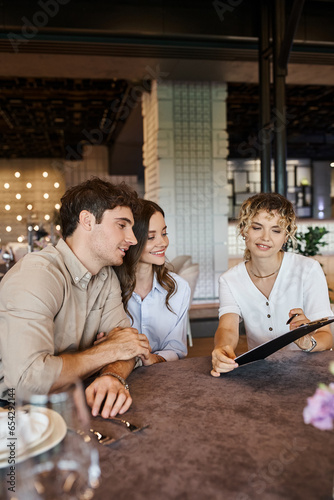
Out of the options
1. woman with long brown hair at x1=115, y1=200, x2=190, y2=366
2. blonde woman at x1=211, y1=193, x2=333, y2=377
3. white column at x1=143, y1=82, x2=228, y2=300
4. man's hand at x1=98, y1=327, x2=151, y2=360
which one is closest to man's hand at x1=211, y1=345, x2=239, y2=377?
man's hand at x1=98, y1=327, x2=151, y2=360

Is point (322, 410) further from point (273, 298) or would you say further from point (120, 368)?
point (273, 298)

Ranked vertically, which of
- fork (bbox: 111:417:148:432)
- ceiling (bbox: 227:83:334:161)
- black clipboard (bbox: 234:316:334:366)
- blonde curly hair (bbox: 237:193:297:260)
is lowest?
fork (bbox: 111:417:148:432)

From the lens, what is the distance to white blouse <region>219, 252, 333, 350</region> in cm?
197

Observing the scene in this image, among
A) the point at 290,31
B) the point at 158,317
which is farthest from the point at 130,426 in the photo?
the point at 290,31

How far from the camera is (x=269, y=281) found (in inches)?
81.0

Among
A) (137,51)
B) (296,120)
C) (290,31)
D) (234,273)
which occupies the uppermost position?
(296,120)

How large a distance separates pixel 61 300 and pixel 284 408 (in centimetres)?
76

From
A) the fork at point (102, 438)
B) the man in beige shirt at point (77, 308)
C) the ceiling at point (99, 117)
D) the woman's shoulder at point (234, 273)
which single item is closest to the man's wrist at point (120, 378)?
the man in beige shirt at point (77, 308)

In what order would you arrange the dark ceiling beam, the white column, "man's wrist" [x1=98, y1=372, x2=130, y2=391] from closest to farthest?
"man's wrist" [x1=98, y1=372, x2=130, y2=391], the dark ceiling beam, the white column

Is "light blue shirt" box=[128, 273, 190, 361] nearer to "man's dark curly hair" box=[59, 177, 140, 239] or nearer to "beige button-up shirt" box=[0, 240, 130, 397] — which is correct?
"beige button-up shirt" box=[0, 240, 130, 397]

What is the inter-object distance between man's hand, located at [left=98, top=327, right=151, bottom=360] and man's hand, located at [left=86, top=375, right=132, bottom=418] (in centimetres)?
21

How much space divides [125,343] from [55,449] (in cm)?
80

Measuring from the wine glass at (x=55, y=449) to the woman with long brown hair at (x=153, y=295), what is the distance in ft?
4.49

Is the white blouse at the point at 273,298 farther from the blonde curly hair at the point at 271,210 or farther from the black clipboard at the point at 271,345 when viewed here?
the black clipboard at the point at 271,345
